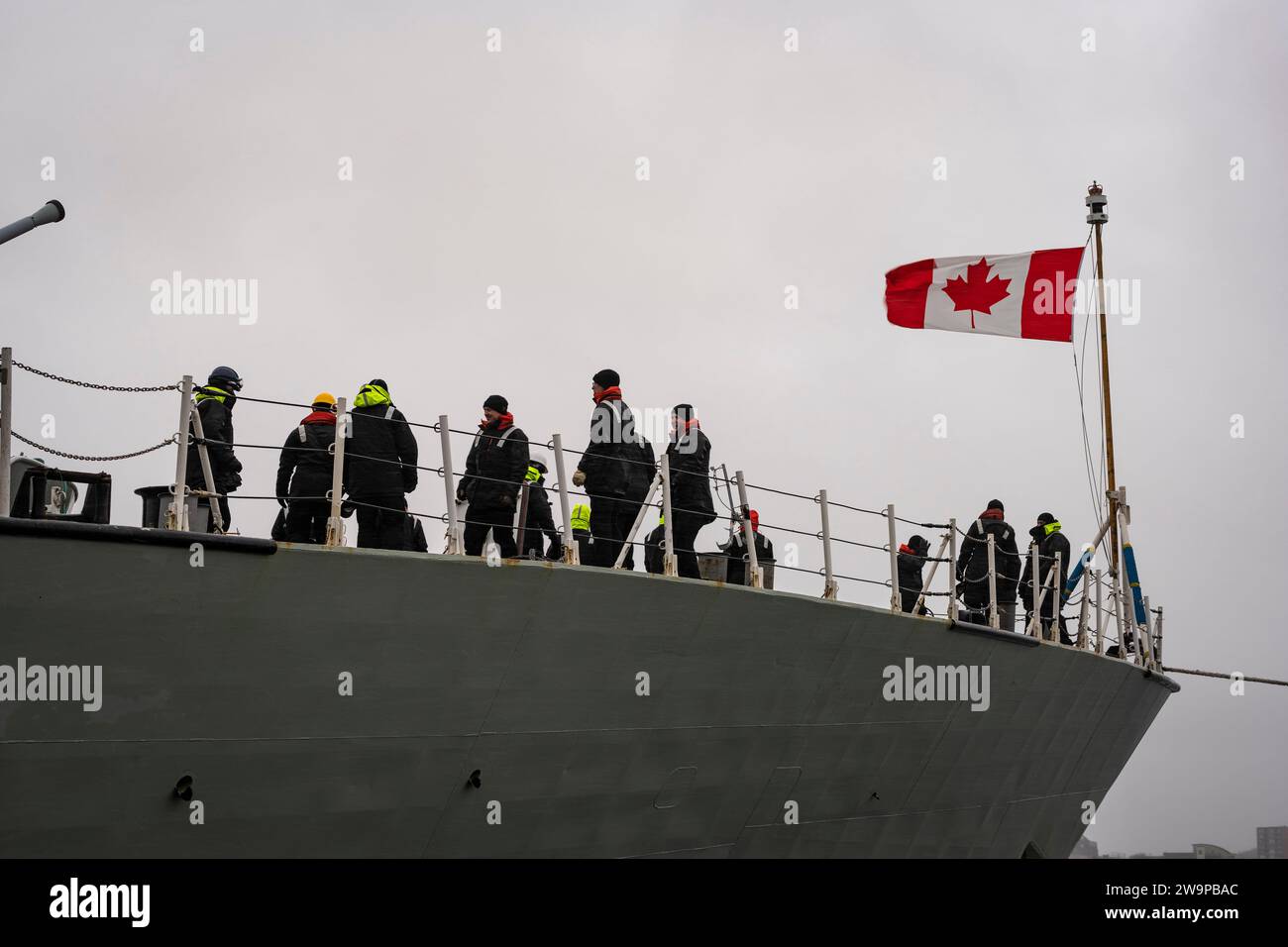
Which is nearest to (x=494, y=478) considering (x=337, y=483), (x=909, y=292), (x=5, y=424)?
(x=337, y=483)

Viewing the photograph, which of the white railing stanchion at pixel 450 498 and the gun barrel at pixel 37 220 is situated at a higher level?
the gun barrel at pixel 37 220

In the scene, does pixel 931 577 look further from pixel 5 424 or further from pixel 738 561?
pixel 5 424

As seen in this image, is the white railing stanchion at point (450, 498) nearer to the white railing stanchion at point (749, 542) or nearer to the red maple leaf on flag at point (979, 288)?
the white railing stanchion at point (749, 542)

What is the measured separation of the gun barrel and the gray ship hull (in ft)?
11.6

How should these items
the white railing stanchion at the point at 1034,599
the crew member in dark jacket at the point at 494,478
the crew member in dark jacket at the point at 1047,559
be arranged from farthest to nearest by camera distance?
1. the crew member in dark jacket at the point at 1047,559
2. the white railing stanchion at the point at 1034,599
3. the crew member in dark jacket at the point at 494,478

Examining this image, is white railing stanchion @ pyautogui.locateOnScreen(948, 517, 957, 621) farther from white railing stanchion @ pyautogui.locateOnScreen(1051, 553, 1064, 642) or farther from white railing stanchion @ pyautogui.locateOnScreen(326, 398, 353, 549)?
white railing stanchion @ pyautogui.locateOnScreen(326, 398, 353, 549)

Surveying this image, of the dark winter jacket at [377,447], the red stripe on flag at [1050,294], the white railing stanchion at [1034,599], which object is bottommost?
the white railing stanchion at [1034,599]

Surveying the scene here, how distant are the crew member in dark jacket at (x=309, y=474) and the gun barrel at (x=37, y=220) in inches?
97.7

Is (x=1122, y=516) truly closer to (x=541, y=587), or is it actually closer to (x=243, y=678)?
(x=541, y=587)

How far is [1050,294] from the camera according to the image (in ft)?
50.1

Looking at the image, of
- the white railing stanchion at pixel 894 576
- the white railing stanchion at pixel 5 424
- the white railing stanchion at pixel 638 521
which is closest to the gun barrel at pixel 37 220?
the white railing stanchion at pixel 5 424

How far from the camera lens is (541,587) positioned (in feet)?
29.0

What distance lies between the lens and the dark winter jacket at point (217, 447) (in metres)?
8.61

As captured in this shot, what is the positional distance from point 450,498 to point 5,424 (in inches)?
102
